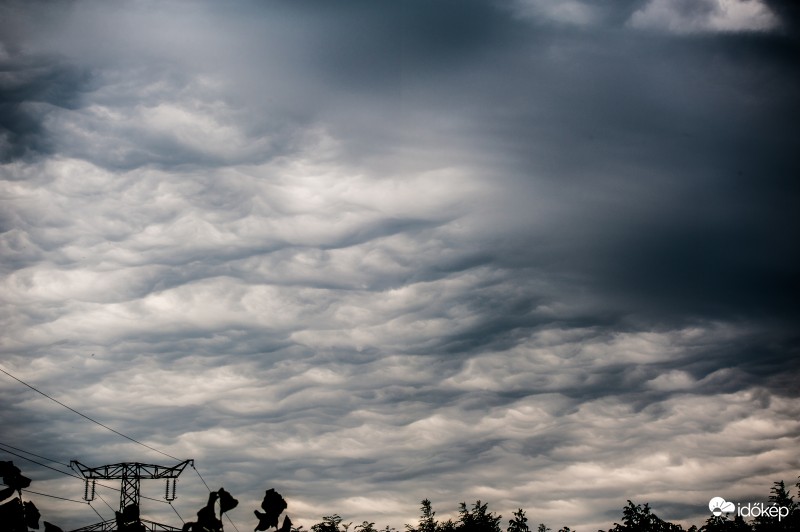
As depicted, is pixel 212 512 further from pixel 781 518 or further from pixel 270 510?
pixel 781 518

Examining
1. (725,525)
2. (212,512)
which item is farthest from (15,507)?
(725,525)

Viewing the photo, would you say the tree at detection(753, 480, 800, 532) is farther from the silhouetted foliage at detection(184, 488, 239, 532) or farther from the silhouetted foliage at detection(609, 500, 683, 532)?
the silhouetted foliage at detection(184, 488, 239, 532)

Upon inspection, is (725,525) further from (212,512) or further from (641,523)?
(212,512)

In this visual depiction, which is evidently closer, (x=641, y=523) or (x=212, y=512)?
(x=212, y=512)

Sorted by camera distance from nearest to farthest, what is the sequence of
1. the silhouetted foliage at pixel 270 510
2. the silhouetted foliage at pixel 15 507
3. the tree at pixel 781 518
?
the silhouetted foliage at pixel 15 507 < the silhouetted foliage at pixel 270 510 < the tree at pixel 781 518

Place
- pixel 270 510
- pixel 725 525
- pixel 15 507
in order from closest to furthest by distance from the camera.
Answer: pixel 15 507 → pixel 270 510 → pixel 725 525

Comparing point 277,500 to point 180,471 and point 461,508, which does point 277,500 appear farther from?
point 461,508

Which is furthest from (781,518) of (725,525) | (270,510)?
(270,510)

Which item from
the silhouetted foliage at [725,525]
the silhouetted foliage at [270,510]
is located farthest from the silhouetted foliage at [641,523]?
the silhouetted foliage at [270,510]

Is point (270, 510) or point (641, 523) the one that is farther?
point (641, 523)

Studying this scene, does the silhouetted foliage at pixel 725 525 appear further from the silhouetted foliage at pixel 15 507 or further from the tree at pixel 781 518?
the silhouetted foliage at pixel 15 507

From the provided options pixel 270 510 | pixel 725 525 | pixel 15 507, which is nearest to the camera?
pixel 15 507

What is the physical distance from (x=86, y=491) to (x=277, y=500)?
53781 millimetres

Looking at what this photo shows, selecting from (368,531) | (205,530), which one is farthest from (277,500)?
(368,531)
